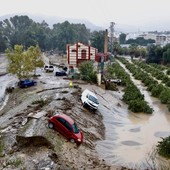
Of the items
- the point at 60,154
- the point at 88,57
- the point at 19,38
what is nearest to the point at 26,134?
the point at 60,154

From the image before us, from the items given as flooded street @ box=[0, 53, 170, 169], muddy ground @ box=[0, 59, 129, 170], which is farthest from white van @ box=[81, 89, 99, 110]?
muddy ground @ box=[0, 59, 129, 170]

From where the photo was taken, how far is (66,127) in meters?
20.8

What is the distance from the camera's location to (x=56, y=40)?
140750mm

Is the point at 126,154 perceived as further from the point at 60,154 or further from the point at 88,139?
the point at 60,154

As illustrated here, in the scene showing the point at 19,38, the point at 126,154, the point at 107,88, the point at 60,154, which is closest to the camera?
Answer: the point at 60,154

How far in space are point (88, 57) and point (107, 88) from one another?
28.3 meters

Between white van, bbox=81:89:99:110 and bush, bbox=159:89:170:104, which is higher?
Result: white van, bbox=81:89:99:110

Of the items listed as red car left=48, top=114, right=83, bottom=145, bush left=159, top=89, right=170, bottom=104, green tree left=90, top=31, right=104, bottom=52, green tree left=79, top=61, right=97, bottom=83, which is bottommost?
green tree left=90, top=31, right=104, bottom=52

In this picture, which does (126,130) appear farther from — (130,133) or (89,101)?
(89,101)

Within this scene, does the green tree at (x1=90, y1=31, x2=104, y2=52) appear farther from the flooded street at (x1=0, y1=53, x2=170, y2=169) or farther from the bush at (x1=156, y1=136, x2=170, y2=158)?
the bush at (x1=156, y1=136, x2=170, y2=158)

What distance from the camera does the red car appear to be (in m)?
20.5

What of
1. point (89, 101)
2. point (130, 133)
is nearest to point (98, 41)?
point (89, 101)

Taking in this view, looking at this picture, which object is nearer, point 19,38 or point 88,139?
point 88,139

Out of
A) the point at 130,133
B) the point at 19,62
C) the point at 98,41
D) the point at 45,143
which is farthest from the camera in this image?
the point at 98,41
